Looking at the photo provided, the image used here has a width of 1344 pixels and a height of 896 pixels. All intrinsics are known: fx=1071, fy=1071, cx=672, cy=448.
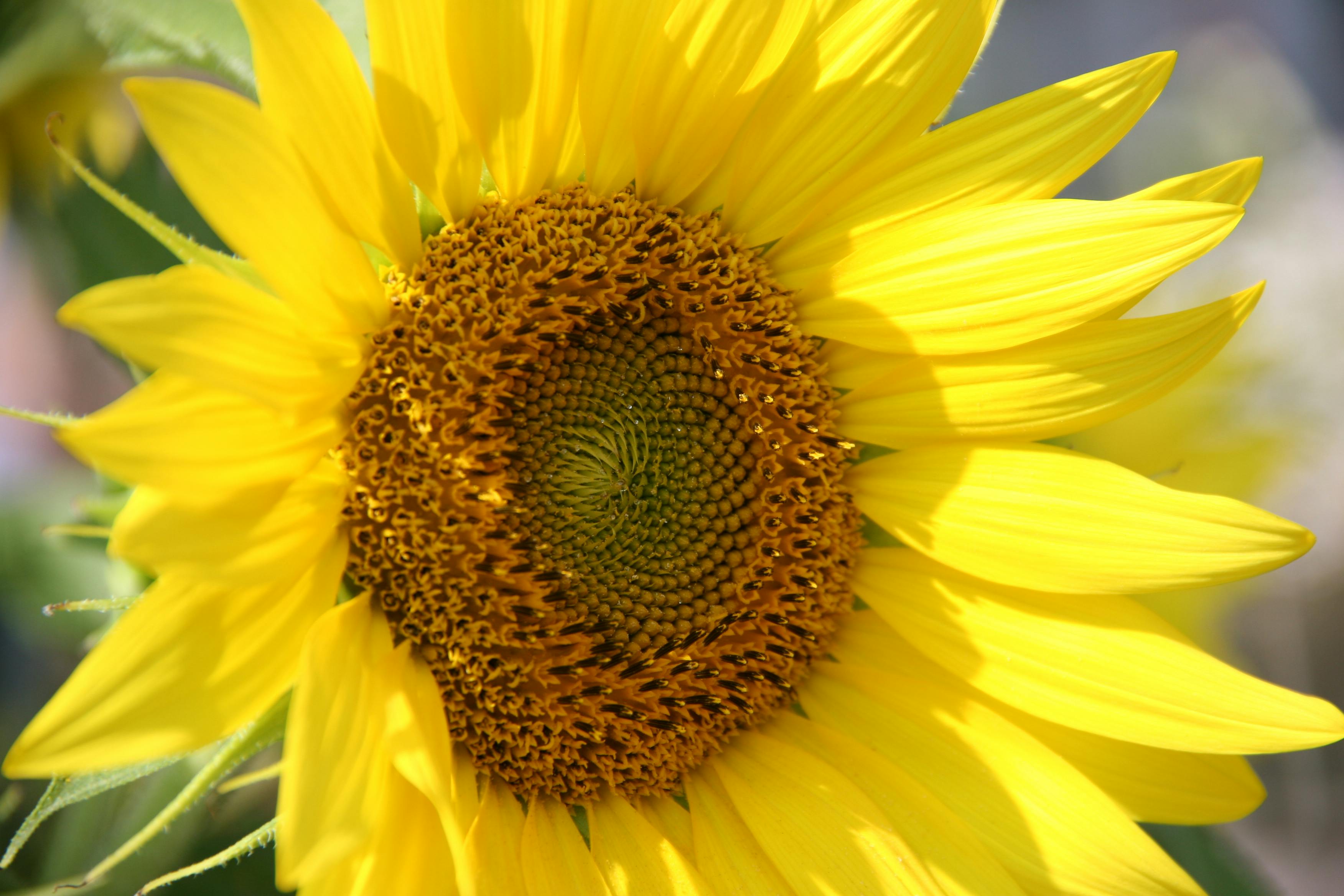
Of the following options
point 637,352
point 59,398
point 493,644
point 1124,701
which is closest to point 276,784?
point 493,644

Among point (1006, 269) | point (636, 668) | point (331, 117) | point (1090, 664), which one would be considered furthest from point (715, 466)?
point (331, 117)

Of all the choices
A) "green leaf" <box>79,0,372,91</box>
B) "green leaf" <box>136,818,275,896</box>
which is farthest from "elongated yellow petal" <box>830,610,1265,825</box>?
"green leaf" <box>79,0,372,91</box>

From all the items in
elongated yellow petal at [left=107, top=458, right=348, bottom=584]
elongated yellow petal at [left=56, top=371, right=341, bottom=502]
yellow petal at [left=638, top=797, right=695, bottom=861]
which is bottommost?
yellow petal at [left=638, top=797, right=695, bottom=861]

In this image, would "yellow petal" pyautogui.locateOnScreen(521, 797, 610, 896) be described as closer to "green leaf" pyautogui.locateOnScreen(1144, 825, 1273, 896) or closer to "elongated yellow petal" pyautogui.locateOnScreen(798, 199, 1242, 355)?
"elongated yellow petal" pyautogui.locateOnScreen(798, 199, 1242, 355)

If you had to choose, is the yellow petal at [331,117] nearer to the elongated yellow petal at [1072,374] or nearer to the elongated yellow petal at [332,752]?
the elongated yellow petal at [332,752]

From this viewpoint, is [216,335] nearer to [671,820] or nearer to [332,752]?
[332,752]

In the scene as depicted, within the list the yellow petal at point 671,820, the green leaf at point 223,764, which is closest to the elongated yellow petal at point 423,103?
the green leaf at point 223,764

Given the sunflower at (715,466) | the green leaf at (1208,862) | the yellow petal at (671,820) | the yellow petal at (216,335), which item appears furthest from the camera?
the green leaf at (1208,862)
